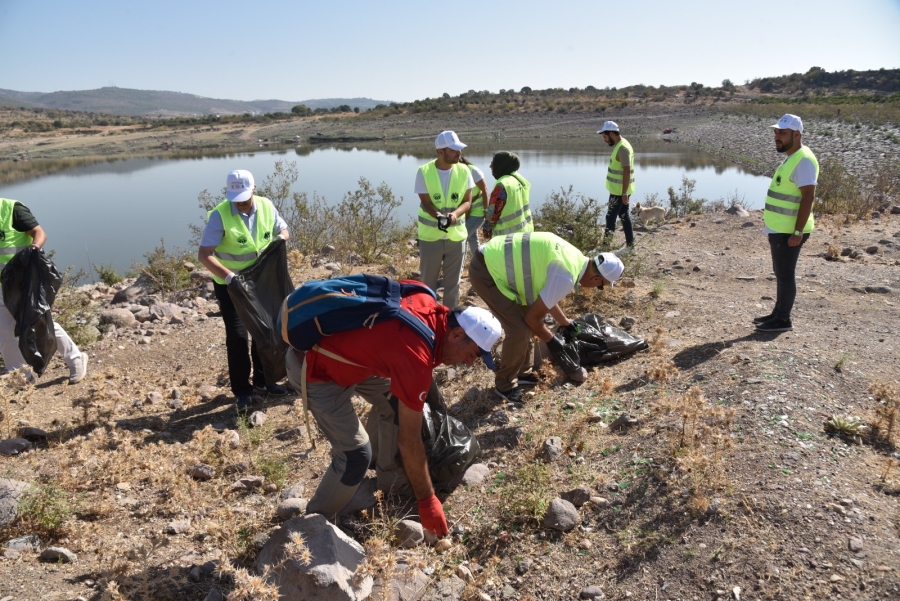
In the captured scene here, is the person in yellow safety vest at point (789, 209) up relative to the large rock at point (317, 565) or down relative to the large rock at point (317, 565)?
up

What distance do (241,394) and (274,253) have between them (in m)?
1.09

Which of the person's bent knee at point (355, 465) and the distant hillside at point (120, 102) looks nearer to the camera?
the person's bent knee at point (355, 465)

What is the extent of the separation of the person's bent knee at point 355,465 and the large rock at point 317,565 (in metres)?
0.21

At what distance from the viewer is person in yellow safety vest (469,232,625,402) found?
357 centimetres

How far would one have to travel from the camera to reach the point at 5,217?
4.39m

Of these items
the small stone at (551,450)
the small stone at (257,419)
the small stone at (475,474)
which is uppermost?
the small stone at (551,450)

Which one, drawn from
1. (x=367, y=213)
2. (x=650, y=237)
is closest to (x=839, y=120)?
Answer: (x=650, y=237)

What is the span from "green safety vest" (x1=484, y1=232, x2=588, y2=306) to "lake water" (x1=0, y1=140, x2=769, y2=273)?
8.29 meters

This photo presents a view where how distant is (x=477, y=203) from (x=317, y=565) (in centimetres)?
409

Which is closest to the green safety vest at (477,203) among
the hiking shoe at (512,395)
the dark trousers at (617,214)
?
the hiking shoe at (512,395)

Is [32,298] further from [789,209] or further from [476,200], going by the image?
[789,209]

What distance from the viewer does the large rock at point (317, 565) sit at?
2396 millimetres

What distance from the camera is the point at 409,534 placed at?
2.90m

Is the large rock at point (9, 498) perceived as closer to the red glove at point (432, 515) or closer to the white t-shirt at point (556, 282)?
the red glove at point (432, 515)
